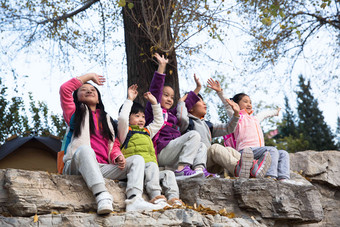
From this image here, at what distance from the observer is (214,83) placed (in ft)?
21.6

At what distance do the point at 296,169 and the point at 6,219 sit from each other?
5138 mm

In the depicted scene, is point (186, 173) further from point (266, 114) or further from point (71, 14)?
point (71, 14)

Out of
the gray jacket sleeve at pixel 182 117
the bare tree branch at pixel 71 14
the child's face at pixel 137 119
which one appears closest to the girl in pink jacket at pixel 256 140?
the gray jacket sleeve at pixel 182 117

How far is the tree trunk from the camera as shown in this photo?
6.89 m

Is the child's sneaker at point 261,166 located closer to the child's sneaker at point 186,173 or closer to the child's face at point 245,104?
the child's sneaker at point 186,173

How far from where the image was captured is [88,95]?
528 cm

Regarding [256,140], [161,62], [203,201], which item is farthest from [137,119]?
[256,140]

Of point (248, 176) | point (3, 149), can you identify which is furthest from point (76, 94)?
point (3, 149)

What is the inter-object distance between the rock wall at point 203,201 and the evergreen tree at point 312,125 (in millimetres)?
15590

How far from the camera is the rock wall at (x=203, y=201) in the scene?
4.11 meters

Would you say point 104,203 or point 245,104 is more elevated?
point 245,104

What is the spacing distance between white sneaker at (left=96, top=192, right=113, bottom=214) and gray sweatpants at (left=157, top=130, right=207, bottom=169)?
4.68 ft

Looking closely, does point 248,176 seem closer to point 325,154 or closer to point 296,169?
point 296,169

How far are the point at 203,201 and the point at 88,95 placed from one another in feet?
6.20
